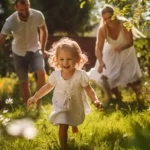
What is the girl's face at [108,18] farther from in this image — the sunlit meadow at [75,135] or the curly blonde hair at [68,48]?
the curly blonde hair at [68,48]

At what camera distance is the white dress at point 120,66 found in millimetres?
6398

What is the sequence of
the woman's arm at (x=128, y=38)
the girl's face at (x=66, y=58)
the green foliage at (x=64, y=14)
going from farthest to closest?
the green foliage at (x=64, y=14)
the woman's arm at (x=128, y=38)
the girl's face at (x=66, y=58)

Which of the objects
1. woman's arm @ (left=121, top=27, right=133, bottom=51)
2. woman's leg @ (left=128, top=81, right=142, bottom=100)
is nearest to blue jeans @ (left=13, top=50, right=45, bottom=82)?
woman's arm @ (left=121, top=27, right=133, bottom=51)

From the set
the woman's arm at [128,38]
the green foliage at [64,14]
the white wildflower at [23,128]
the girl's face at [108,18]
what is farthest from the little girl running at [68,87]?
the green foliage at [64,14]

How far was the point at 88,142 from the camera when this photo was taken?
125 inches

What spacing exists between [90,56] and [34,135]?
13030 mm

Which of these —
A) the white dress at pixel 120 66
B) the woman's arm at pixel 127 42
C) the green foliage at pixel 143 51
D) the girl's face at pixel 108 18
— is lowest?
the green foliage at pixel 143 51

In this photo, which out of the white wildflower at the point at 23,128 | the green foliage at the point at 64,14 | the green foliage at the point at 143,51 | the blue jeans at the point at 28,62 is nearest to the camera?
the white wildflower at the point at 23,128

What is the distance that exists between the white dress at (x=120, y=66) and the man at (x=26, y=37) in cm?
127

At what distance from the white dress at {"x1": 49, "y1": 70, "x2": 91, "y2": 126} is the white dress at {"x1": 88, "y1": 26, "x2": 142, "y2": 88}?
3.27 metres

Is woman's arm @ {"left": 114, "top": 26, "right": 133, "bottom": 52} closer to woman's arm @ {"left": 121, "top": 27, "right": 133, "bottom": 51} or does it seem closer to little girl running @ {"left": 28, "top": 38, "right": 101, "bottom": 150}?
woman's arm @ {"left": 121, "top": 27, "right": 133, "bottom": 51}

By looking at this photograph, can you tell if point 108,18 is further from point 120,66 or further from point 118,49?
point 120,66

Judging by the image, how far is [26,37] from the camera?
223 inches

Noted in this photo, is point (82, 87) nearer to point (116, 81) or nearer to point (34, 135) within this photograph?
point (34, 135)
